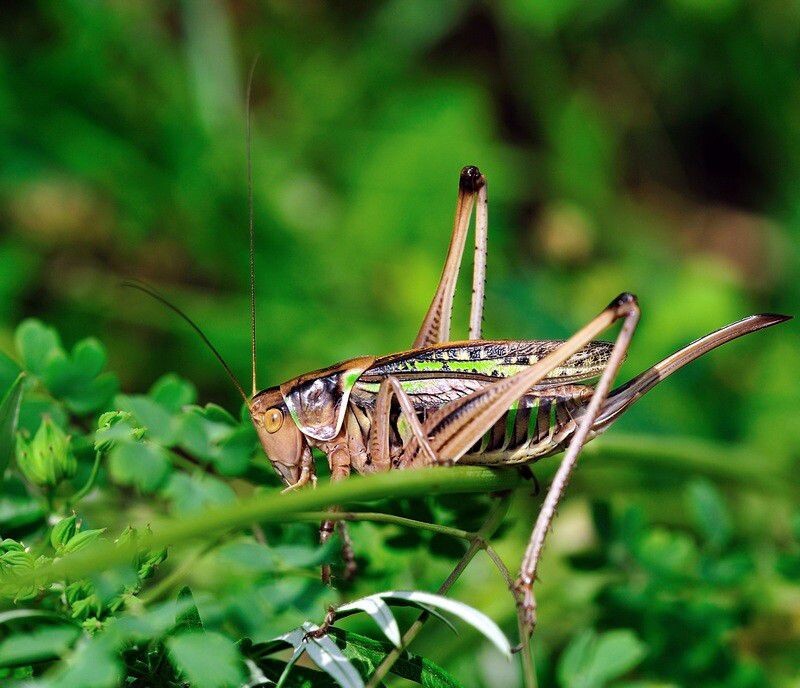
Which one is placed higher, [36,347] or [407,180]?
[407,180]

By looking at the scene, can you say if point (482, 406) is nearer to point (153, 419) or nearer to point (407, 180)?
point (153, 419)

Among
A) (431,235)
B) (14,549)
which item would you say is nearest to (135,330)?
(431,235)

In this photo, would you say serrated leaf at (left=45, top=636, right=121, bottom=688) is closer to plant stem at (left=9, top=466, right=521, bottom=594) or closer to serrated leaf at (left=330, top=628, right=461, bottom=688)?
plant stem at (left=9, top=466, right=521, bottom=594)

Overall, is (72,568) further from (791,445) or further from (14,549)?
(791,445)

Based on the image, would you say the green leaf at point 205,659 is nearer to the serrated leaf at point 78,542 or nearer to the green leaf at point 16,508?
the serrated leaf at point 78,542

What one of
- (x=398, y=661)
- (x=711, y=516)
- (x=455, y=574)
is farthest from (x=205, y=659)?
(x=711, y=516)

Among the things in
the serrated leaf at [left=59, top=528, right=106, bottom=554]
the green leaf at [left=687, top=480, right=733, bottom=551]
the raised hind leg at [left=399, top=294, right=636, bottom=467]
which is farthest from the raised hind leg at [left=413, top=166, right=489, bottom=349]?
the serrated leaf at [left=59, top=528, right=106, bottom=554]
